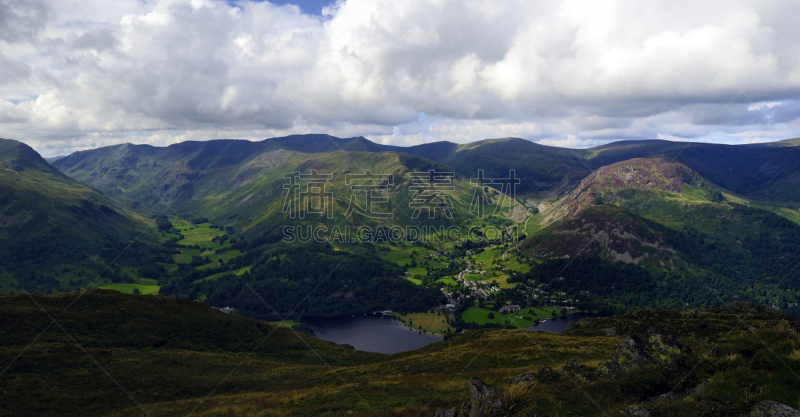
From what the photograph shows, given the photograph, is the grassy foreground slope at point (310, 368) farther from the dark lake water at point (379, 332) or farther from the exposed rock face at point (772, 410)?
the dark lake water at point (379, 332)

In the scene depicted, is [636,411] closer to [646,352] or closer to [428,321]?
[646,352]

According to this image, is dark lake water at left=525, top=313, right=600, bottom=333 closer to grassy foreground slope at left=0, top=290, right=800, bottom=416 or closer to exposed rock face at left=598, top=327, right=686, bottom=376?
grassy foreground slope at left=0, top=290, right=800, bottom=416

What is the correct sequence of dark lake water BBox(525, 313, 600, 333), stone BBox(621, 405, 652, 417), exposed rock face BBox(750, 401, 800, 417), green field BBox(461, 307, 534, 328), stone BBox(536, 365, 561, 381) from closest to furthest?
1. exposed rock face BBox(750, 401, 800, 417)
2. stone BBox(621, 405, 652, 417)
3. stone BBox(536, 365, 561, 381)
4. dark lake water BBox(525, 313, 600, 333)
5. green field BBox(461, 307, 534, 328)

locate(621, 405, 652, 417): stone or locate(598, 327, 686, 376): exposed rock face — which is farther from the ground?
locate(621, 405, 652, 417): stone

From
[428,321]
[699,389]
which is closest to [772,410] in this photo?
[699,389]

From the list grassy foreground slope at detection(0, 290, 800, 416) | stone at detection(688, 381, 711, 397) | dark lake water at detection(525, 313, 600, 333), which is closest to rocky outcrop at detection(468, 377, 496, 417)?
grassy foreground slope at detection(0, 290, 800, 416)

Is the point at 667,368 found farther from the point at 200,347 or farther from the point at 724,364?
the point at 200,347
